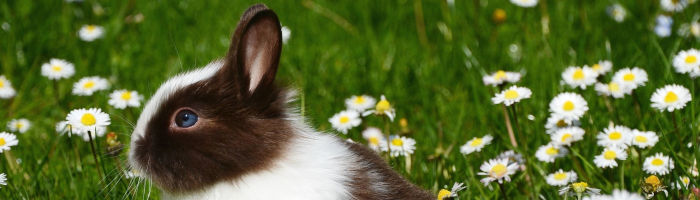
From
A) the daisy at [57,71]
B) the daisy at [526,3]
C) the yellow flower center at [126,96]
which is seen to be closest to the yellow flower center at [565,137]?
the yellow flower center at [126,96]

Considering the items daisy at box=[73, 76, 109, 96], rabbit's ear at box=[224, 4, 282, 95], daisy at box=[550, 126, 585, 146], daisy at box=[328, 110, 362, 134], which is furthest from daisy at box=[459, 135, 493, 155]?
daisy at box=[73, 76, 109, 96]

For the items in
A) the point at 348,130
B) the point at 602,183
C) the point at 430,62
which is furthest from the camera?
the point at 430,62

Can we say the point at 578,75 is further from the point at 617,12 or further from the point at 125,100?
the point at 125,100

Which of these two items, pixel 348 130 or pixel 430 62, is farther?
pixel 430 62

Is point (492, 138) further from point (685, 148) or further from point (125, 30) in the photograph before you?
point (125, 30)

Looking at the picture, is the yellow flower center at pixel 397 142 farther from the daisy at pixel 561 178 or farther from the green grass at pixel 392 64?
the daisy at pixel 561 178

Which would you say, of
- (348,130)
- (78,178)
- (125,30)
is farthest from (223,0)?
(78,178)

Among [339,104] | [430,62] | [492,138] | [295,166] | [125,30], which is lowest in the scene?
[295,166]
